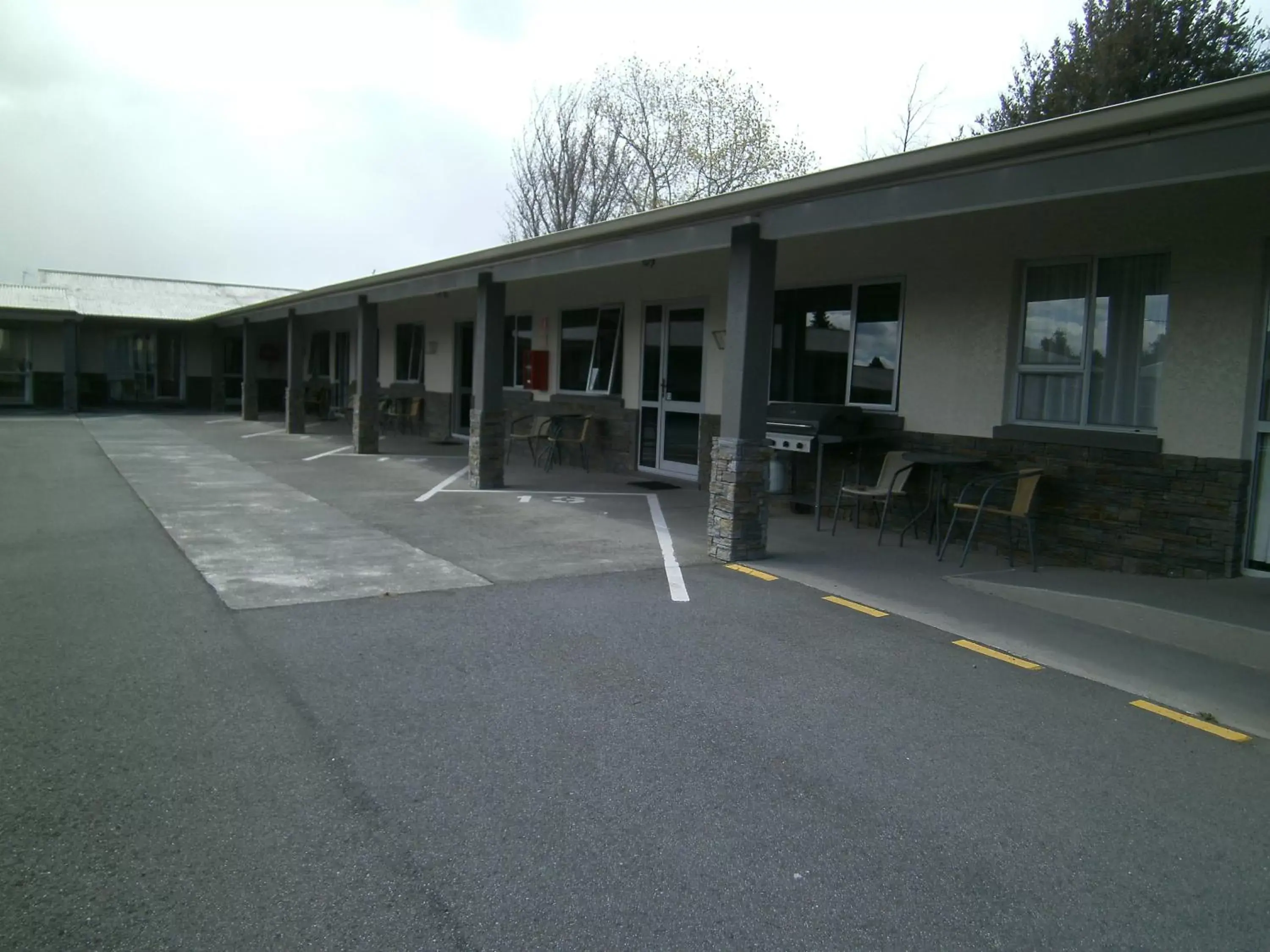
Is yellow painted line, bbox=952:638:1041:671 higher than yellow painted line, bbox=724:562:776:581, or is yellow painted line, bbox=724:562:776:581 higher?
yellow painted line, bbox=724:562:776:581

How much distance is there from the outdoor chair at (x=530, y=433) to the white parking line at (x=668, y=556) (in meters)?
4.06

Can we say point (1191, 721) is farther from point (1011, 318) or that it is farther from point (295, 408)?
point (295, 408)

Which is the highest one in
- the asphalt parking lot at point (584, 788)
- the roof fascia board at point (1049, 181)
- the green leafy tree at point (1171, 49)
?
the green leafy tree at point (1171, 49)

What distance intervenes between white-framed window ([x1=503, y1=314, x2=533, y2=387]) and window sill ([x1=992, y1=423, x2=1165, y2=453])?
9783 millimetres

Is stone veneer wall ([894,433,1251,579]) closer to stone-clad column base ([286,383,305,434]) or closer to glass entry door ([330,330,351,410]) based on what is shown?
stone-clad column base ([286,383,305,434])

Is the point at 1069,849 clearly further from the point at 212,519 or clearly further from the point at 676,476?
the point at 676,476

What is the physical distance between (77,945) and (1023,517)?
6791mm

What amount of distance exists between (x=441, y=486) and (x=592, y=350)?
3619mm

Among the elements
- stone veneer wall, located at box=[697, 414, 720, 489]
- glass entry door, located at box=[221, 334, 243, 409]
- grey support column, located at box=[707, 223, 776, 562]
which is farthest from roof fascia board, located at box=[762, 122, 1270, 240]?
glass entry door, located at box=[221, 334, 243, 409]

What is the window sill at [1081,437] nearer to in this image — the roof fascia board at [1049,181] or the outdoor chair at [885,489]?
the outdoor chair at [885,489]

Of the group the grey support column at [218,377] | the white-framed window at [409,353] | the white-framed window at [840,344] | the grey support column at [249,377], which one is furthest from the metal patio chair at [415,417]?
the white-framed window at [840,344]

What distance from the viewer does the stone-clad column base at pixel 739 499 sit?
7.64m

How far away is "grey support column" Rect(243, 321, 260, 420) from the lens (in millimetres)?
22578

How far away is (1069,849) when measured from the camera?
3.28m
